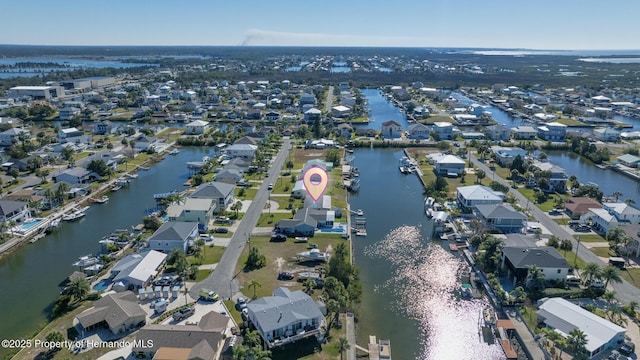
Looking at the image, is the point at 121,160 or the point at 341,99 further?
the point at 341,99

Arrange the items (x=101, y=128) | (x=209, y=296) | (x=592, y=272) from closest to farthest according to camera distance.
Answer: (x=209, y=296)
(x=592, y=272)
(x=101, y=128)

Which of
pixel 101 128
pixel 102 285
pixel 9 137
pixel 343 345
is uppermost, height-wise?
pixel 101 128

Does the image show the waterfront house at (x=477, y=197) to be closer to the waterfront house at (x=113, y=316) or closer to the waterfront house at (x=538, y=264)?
the waterfront house at (x=538, y=264)

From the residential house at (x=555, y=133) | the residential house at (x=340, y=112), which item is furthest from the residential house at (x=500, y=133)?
the residential house at (x=340, y=112)

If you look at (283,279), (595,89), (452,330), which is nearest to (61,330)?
(283,279)

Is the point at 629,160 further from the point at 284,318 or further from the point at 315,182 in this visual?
the point at 284,318

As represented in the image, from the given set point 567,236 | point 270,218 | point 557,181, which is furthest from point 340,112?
point 567,236

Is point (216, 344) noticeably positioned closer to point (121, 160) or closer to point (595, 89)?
point (121, 160)
